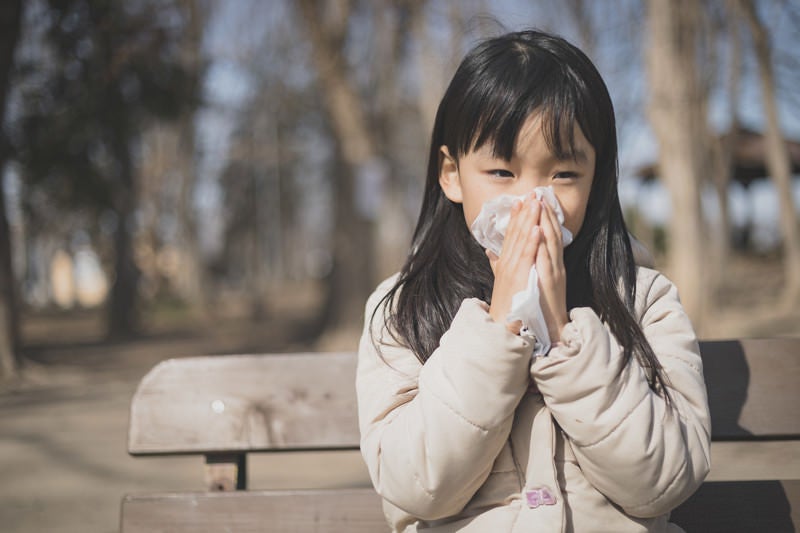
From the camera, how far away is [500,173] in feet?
4.89

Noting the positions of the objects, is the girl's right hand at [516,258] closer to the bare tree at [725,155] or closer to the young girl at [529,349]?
the young girl at [529,349]

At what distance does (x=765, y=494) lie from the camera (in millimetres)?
1712

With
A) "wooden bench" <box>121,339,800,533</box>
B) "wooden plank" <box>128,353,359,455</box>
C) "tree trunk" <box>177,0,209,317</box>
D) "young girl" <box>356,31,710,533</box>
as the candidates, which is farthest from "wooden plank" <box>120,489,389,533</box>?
"tree trunk" <box>177,0,209,317</box>

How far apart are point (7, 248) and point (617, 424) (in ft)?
26.8

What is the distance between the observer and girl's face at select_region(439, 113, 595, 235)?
146cm

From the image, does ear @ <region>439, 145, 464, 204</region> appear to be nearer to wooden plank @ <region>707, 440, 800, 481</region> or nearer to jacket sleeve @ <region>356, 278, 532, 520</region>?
jacket sleeve @ <region>356, 278, 532, 520</region>

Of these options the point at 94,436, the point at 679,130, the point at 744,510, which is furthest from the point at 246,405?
the point at 679,130

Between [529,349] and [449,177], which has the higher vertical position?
[449,177]

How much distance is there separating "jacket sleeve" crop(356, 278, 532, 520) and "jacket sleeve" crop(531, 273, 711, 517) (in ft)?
0.25

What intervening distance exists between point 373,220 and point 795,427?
385 inches

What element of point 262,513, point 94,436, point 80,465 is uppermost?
point 262,513

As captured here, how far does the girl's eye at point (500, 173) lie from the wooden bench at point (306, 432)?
0.60 m

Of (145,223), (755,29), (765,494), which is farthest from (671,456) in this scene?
(145,223)

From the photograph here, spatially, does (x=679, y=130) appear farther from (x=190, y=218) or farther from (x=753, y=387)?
(x=190, y=218)
